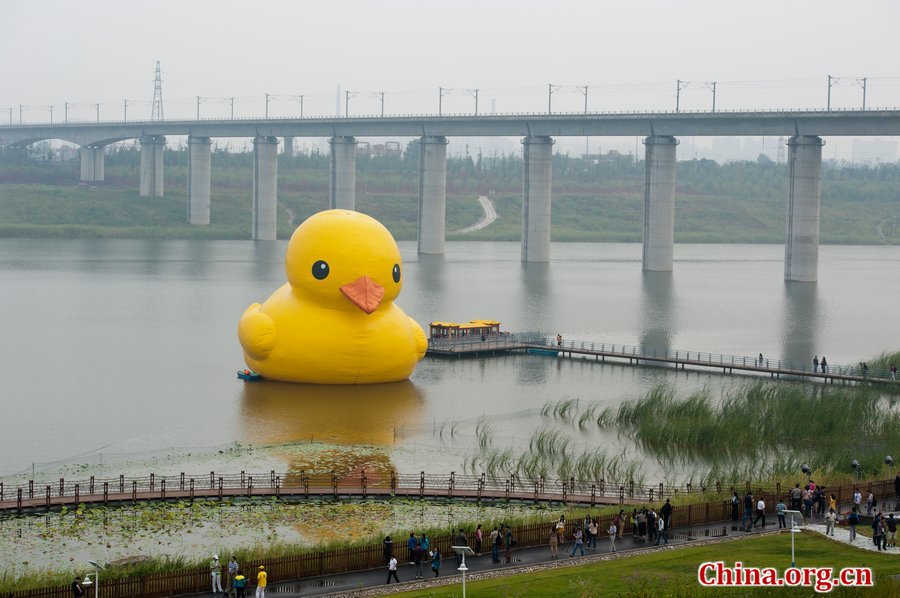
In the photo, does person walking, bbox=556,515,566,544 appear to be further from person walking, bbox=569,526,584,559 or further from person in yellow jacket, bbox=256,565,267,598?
person in yellow jacket, bbox=256,565,267,598

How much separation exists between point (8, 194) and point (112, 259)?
5613 centimetres

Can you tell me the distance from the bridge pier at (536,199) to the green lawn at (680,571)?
89289 mm

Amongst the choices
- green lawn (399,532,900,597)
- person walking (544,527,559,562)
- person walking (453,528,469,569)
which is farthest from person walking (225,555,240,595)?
person walking (544,527,559,562)

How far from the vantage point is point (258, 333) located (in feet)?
141

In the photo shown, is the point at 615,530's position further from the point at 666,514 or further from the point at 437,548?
the point at 437,548

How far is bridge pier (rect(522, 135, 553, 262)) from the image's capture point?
115 m

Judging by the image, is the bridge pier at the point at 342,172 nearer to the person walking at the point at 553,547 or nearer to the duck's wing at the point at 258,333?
the duck's wing at the point at 258,333

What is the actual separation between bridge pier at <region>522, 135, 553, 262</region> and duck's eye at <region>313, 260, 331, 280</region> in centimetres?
7349

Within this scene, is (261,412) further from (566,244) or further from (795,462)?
(566,244)

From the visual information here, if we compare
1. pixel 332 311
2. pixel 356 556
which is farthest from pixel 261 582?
pixel 332 311

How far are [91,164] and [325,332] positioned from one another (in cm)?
13795

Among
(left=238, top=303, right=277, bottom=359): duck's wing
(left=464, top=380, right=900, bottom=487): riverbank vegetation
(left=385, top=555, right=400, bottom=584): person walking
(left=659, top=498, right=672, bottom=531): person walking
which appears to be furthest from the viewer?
(left=238, top=303, right=277, bottom=359): duck's wing

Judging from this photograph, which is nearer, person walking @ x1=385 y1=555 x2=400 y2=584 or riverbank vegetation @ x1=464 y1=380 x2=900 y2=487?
person walking @ x1=385 y1=555 x2=400 y2=584

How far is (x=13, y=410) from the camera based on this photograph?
135 ft
